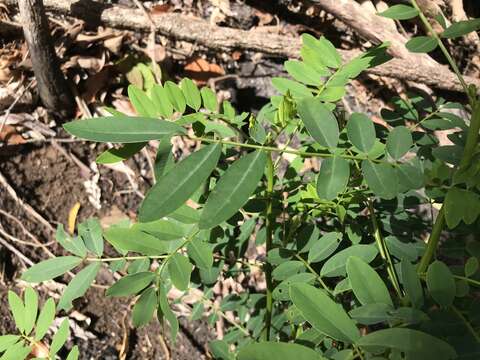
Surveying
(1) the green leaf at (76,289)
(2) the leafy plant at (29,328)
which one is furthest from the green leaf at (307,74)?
(2) the leafy plant at (29,328)

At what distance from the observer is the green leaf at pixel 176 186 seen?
2.83 ft

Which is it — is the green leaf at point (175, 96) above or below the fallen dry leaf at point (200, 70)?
above

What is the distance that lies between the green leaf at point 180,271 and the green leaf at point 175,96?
38 centimetres

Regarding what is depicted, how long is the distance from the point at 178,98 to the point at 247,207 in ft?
1.10

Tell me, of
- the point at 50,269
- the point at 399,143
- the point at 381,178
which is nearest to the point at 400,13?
the point at 399,143

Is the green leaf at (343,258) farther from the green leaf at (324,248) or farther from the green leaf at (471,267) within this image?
the green leaf at (471,267)

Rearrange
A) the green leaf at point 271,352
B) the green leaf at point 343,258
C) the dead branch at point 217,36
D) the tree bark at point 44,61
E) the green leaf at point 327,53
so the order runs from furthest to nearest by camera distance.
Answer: the dead branch at point 217,36
the tree bark at point 44,61
the green leaf at point 327,53
the green leaf at point 343,258
the green leaf at point 271,352

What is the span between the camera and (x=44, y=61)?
2.34m

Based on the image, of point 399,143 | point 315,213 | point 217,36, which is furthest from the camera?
point 217,36

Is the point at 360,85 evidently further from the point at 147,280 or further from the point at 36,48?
the point at 147,280

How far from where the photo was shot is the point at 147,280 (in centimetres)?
125

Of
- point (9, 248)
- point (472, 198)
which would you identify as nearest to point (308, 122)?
point (472, 198)

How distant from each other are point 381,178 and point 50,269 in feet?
2.95

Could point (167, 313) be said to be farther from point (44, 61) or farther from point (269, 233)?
point (44, 61)
